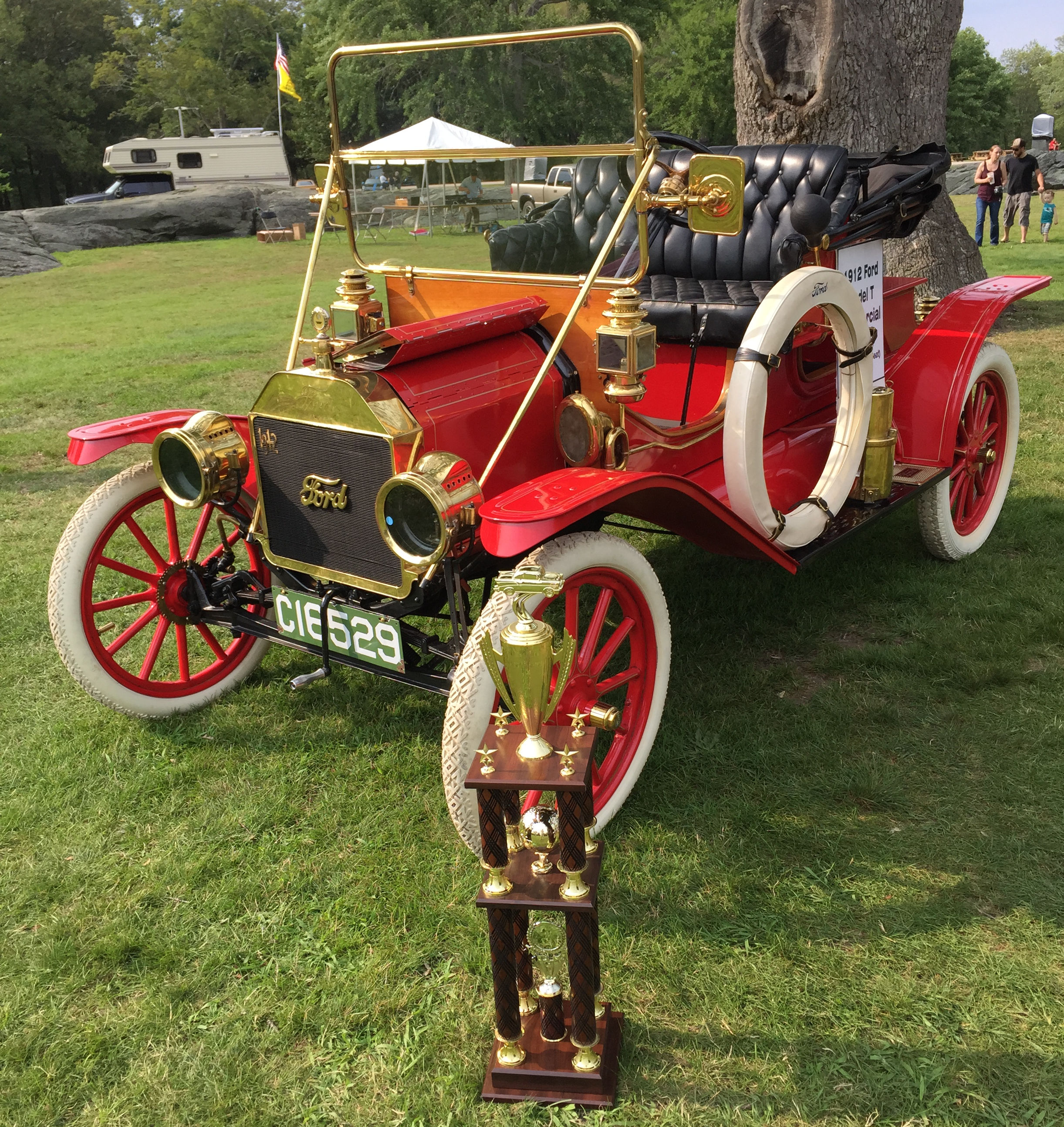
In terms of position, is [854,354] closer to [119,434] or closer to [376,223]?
[376,223]

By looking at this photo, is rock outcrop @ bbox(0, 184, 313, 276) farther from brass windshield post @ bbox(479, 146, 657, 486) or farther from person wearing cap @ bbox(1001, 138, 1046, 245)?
brass windshield post @ bbox(479, 146, 657, 486)

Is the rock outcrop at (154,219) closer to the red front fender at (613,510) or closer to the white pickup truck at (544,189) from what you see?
the white pickup truck at (544,189)

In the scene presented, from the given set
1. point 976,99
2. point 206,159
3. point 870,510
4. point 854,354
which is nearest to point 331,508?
point 854,354

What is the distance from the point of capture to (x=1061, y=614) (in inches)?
152

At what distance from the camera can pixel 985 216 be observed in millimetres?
14227

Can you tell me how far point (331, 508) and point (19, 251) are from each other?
66.9 ft

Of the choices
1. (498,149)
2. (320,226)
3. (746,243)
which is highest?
(498,149)

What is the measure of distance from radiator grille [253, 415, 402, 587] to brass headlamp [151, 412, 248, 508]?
0.36ft

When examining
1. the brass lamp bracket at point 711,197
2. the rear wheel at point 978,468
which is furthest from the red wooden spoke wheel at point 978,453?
the brass lamp bracket at point 711,197

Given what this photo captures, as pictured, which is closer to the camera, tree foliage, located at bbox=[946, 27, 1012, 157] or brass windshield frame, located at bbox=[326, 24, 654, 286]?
brass windshield frame, located at bbox=[326, 24, 654, 286]

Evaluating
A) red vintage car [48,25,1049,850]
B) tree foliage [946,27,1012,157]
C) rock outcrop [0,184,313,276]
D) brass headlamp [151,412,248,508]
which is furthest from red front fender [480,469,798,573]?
tree foliage [946,27,1012,157]

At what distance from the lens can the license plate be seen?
107 inches

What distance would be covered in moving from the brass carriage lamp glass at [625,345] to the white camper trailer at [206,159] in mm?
29055

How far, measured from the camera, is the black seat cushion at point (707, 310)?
3662mm
